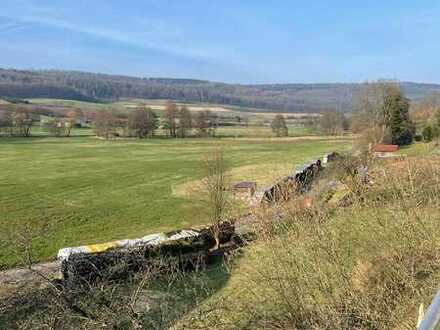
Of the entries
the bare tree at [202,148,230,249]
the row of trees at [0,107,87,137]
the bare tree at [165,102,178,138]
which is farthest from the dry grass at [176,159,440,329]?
the bare tree at [165,102,178,138]

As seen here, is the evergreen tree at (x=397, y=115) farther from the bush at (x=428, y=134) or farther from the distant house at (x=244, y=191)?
the distant house at (x=244, y=191)

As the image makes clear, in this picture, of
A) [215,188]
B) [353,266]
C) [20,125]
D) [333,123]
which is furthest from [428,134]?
[20,125]

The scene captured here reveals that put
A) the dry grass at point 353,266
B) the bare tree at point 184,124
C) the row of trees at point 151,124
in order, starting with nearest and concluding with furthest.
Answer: the dry grass at point 353,266, the row of trees at point 151,124, the bare tree at point 184,124

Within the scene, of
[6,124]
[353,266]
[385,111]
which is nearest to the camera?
[353,266]

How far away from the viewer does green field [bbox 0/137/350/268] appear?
31.9m

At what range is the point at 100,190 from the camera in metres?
47.1

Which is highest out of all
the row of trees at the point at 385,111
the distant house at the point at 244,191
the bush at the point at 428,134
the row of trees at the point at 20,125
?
the row of trees at the point at 385,111

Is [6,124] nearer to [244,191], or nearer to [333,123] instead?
[333,123]

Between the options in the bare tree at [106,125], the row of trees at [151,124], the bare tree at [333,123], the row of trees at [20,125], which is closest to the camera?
the row of trees at [20,125]

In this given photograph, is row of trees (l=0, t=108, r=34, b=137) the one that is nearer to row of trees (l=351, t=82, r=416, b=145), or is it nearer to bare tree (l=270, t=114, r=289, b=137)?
bare tree (l=270, t=114, r=289, b=137)

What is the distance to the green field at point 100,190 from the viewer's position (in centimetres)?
3188

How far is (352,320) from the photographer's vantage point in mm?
8703

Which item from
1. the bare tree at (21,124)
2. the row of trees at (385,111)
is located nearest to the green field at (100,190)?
the row of trees at (385,111)

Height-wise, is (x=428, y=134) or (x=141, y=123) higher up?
(x=428, y=134)
